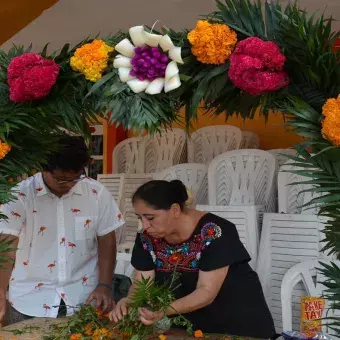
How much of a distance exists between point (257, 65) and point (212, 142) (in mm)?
3511

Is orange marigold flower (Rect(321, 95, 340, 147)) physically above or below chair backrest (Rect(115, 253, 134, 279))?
above

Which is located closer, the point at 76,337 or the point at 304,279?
the point at 76,337

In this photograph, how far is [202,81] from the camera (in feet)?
6.04

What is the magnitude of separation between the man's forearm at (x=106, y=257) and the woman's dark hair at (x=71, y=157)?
433 mm

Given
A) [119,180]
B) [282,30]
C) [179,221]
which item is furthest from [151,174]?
[282,30]

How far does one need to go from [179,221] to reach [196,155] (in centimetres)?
286

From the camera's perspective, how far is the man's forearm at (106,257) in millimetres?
2904

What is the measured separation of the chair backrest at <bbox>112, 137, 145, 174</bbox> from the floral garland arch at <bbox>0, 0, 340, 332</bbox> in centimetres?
357

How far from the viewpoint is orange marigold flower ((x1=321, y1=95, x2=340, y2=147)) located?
1611 millimetres

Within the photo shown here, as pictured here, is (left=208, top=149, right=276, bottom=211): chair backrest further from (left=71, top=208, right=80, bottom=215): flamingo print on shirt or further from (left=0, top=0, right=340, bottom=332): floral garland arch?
(left=0, top=0, right=340, bottom=332): floral garland arch

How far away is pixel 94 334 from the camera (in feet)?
7.52

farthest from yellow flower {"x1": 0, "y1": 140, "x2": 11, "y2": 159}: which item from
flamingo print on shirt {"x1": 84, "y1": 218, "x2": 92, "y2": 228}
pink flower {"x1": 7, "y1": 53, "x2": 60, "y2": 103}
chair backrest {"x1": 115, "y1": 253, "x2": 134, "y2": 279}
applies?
chair backrest {"x1": 115, "y1": 253, "x2": 134, "y2": 279}

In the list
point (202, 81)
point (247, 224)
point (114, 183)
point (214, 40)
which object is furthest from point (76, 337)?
point (114, 183)

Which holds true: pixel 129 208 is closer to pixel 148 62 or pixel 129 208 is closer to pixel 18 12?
pixel 18 12
